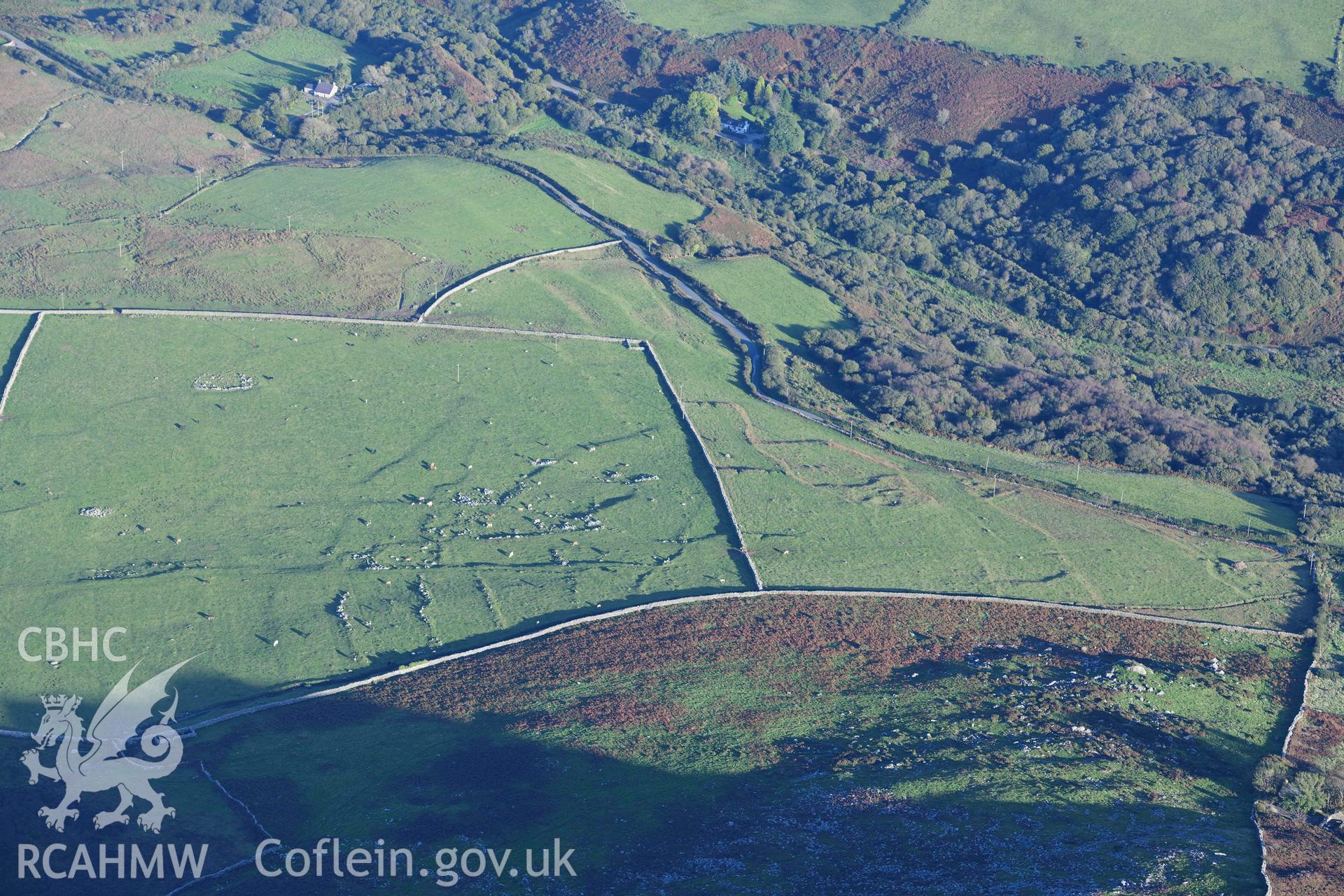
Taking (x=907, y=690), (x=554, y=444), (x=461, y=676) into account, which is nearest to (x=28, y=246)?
(x=554, y=444)

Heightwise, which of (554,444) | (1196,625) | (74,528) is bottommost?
(74,528)

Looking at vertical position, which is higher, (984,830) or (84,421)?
(984,830)

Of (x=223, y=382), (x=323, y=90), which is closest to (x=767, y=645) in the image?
(x=223, y=382)

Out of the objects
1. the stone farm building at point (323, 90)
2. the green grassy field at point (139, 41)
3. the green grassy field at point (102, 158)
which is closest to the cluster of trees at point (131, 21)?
the green grassy field at point (139, 41)

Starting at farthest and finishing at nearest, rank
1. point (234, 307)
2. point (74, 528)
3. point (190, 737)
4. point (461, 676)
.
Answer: point (234, 307)
point (74, 528)
point (461, 676)
point (190, 737)

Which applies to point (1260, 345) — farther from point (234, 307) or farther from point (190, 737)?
point (190, 737)

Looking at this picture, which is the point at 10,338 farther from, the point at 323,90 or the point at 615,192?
the point at 323,90

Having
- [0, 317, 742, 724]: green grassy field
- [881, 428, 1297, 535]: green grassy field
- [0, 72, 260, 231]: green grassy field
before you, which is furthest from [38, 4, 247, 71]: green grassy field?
[881, 428, 1297, 535]: green grassy field
